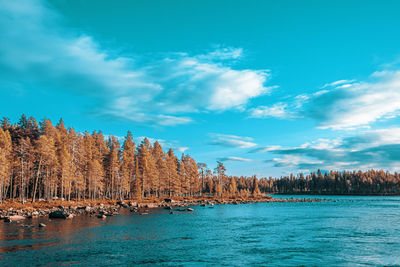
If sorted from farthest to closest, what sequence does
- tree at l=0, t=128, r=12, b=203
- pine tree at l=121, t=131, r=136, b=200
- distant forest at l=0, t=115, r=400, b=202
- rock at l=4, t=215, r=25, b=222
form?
pine tree at l=121, t=131, r=136, b=200 < distant forest at l=0, t=115, r=400, b=202 < tree at l=0, t=128, r=12, b=203 < rock at l=4, t=215, r=25, b=222

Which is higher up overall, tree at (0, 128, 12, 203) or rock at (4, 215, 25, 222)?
tree at (0, 128, 12, 203)

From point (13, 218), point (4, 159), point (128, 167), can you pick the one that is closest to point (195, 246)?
point (13, 218)

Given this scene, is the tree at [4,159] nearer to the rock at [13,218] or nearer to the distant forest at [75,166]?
the distant forest at [75,166]

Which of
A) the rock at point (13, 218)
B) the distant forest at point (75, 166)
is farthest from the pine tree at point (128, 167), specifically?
the rock at point (13, 218)

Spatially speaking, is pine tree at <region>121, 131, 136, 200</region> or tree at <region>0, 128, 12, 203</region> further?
pine tree at <region>121, 131, 136, 200</region>

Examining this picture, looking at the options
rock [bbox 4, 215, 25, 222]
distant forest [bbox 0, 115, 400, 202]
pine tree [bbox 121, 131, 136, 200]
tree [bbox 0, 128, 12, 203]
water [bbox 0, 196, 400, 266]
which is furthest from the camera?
pine tree [bbox 121, 131, 136, 200]

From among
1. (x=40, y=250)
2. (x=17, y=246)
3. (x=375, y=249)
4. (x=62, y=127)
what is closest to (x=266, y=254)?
(x=375, y=249)

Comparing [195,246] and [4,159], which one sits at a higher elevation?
[4,159]

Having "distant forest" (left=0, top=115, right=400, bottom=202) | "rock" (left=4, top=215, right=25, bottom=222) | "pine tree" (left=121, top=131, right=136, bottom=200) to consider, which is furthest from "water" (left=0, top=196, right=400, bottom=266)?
"pine tree" (left=121, top=131, right=136, bottom=200)

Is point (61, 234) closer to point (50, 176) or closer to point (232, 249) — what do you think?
point (232, 249)

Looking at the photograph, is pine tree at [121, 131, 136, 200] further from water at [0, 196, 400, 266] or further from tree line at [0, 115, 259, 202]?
water at [0, 196, 400, 266]

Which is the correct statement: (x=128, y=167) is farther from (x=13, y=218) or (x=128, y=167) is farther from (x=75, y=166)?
(x=13, y=218)

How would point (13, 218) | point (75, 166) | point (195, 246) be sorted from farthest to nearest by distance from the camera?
point (75, 166)
point (13, 218)
point (195, 246)

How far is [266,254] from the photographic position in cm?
2248
